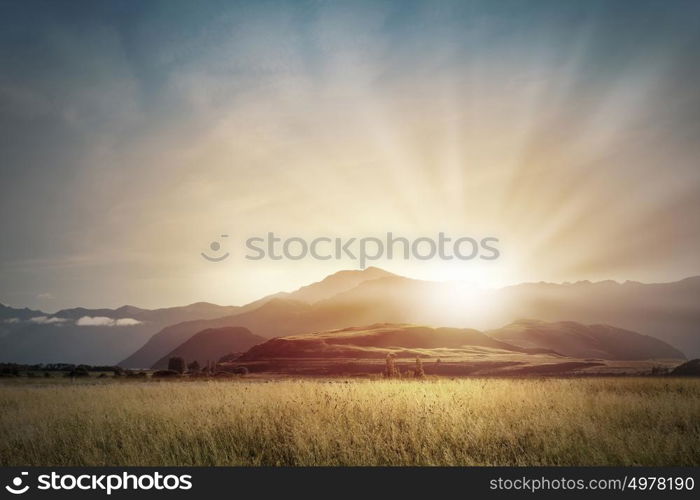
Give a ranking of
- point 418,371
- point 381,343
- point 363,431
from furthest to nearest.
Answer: point 381,343 < point 418,371 < point 363,431

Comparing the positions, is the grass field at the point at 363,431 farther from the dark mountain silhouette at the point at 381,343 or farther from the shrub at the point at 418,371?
the dark mountain silhouette at the point at 381,343

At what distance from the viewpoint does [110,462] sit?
10.5 meters

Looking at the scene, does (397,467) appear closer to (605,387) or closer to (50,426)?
(50,426)

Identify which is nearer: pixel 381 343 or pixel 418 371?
pixel 418 371

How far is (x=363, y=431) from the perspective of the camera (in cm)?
1133

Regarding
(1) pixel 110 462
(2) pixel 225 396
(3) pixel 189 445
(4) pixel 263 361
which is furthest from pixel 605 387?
(4) pixel 263 361

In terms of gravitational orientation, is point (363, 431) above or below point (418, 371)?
below

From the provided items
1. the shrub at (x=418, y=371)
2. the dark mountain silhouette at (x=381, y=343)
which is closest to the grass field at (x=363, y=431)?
the shrub at (x=418, y=371)

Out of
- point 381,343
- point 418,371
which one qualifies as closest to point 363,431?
point 418,371

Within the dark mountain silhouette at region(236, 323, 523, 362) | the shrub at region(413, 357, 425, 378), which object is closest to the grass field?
the shrub at region(413, 357, 425, 378)

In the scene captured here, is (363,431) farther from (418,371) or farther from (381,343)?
(381,343)

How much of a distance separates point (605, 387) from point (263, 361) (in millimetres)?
59309

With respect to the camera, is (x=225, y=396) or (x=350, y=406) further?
(x=225, y=396)

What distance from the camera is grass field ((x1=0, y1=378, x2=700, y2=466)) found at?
10438 millimetres
